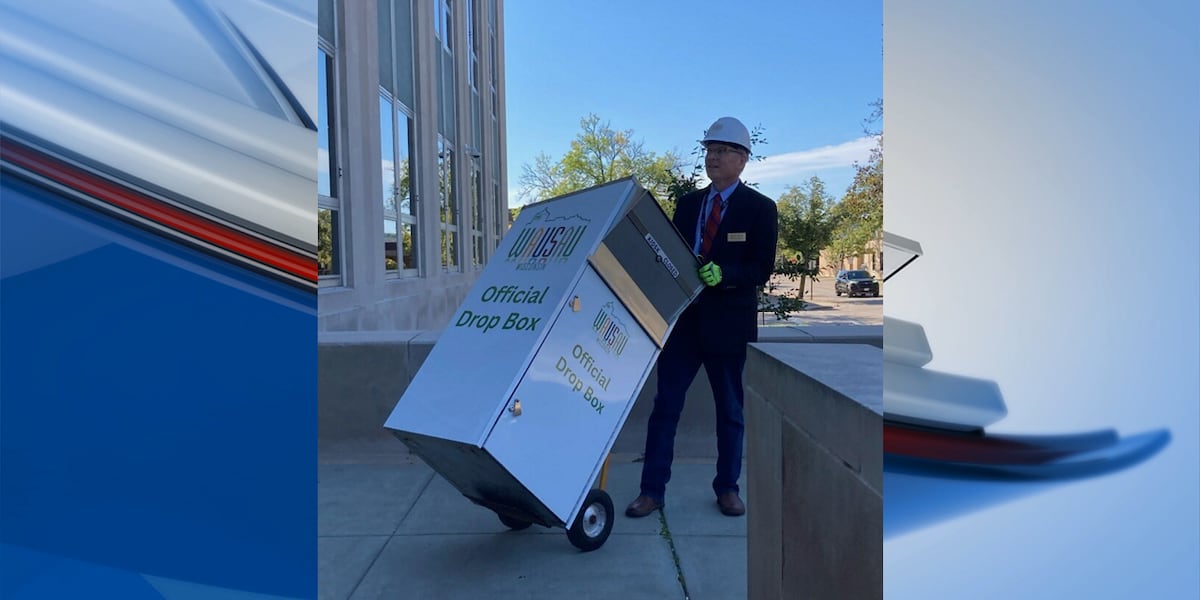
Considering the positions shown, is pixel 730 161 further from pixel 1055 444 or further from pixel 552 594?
pixel 1055 444

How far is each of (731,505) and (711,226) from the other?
1.42 metres


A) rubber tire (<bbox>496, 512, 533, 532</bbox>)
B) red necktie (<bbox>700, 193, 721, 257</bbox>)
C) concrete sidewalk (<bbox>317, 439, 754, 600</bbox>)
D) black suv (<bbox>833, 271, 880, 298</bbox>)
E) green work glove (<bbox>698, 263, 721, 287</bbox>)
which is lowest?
concrete sidewalk (<bbox>317, 439, 754, 600</bbox>)

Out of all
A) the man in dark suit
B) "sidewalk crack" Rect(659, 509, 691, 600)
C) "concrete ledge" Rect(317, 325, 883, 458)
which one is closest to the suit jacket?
the man in dark suit

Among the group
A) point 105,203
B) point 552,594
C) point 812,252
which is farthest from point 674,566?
point 812,252

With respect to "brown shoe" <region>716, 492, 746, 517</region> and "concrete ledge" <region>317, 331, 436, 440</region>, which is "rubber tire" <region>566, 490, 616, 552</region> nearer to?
"brown shoe" <region>716, 492, 746, 517</region>

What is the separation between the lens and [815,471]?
69.4 inches

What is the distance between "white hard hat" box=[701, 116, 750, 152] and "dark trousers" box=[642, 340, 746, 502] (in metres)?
1.02

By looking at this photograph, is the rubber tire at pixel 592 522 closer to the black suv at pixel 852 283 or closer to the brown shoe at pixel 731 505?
the brown shoe at pixel 731 505

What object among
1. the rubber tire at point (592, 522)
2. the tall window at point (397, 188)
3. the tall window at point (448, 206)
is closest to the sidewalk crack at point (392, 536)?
the rubber tire at point (592, 522)

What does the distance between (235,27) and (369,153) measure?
6.84m

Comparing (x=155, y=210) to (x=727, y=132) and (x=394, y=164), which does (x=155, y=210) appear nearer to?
(x=727, y=132)

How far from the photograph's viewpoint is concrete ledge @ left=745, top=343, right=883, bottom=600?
1.46m

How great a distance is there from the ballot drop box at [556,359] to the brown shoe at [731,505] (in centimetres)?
75

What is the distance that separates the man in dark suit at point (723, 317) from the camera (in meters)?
3.48
